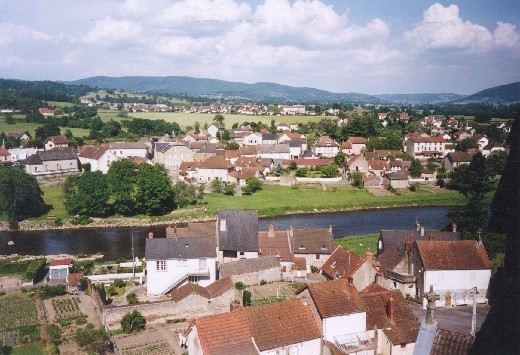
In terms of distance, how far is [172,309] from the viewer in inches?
1038

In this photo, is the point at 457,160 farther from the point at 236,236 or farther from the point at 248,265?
the point at 248,265

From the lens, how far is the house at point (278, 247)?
33.7m

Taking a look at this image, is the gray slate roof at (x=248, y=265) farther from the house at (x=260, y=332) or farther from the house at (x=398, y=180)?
the house at (x=398, y=180)

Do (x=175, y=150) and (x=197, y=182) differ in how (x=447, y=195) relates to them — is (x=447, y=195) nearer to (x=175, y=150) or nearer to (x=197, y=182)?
(x=197, y=182)

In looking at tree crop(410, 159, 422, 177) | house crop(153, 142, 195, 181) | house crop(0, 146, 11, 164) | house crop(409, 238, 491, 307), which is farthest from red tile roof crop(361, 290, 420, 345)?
house crop(0, 146, 11, 164)

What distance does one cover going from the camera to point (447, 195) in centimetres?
6178

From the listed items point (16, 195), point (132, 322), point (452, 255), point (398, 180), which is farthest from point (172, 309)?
point (398, 180)

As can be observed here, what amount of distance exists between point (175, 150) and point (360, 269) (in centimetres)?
5965

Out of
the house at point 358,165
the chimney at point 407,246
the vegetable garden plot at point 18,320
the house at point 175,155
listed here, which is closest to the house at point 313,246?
the chimney at point 407,246

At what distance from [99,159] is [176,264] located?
5015 centimetres

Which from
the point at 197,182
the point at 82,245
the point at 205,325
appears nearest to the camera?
the point at 205,325

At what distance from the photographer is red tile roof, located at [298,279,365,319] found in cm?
2036

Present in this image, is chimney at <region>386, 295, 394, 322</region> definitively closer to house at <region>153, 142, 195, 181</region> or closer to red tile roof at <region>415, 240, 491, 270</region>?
red tile roof at <region>415, 240, 491, 270</region>

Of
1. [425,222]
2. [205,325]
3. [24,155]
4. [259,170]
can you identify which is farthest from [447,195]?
[24,155]
